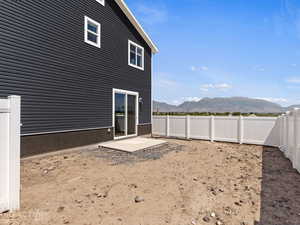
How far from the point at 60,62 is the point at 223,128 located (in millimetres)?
8233

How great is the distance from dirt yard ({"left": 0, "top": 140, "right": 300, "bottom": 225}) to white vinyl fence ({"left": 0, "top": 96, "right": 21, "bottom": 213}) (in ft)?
0.70

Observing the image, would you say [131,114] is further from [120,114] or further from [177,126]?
[177,126]

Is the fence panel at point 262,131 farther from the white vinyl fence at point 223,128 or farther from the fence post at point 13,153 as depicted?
the fence post at point 13,153

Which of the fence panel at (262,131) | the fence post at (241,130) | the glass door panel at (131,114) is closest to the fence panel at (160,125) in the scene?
the glass door panel at (131,114)

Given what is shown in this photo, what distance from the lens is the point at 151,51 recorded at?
12578mm

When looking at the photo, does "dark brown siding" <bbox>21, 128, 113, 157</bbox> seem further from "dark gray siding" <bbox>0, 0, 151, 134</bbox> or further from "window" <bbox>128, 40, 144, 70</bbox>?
"window" <bbox>128, 40, 144, 70</bbox>

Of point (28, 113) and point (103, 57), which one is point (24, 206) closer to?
point (28, 113)

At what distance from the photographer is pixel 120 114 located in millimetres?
Result: 9492

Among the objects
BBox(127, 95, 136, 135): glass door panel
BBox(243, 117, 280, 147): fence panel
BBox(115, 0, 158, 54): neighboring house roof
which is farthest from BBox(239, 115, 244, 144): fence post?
BBox(115, 0, 158, 54): neighboring house roof

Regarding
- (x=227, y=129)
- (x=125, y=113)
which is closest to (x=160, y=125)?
(x=125, y=113)

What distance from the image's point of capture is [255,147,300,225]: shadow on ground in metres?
2.63

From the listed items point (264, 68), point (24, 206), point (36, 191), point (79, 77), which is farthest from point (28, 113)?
point (264, 68)

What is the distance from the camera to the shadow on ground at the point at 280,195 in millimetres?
2629

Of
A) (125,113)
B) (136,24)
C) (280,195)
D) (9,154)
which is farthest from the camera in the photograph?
(136,24)
